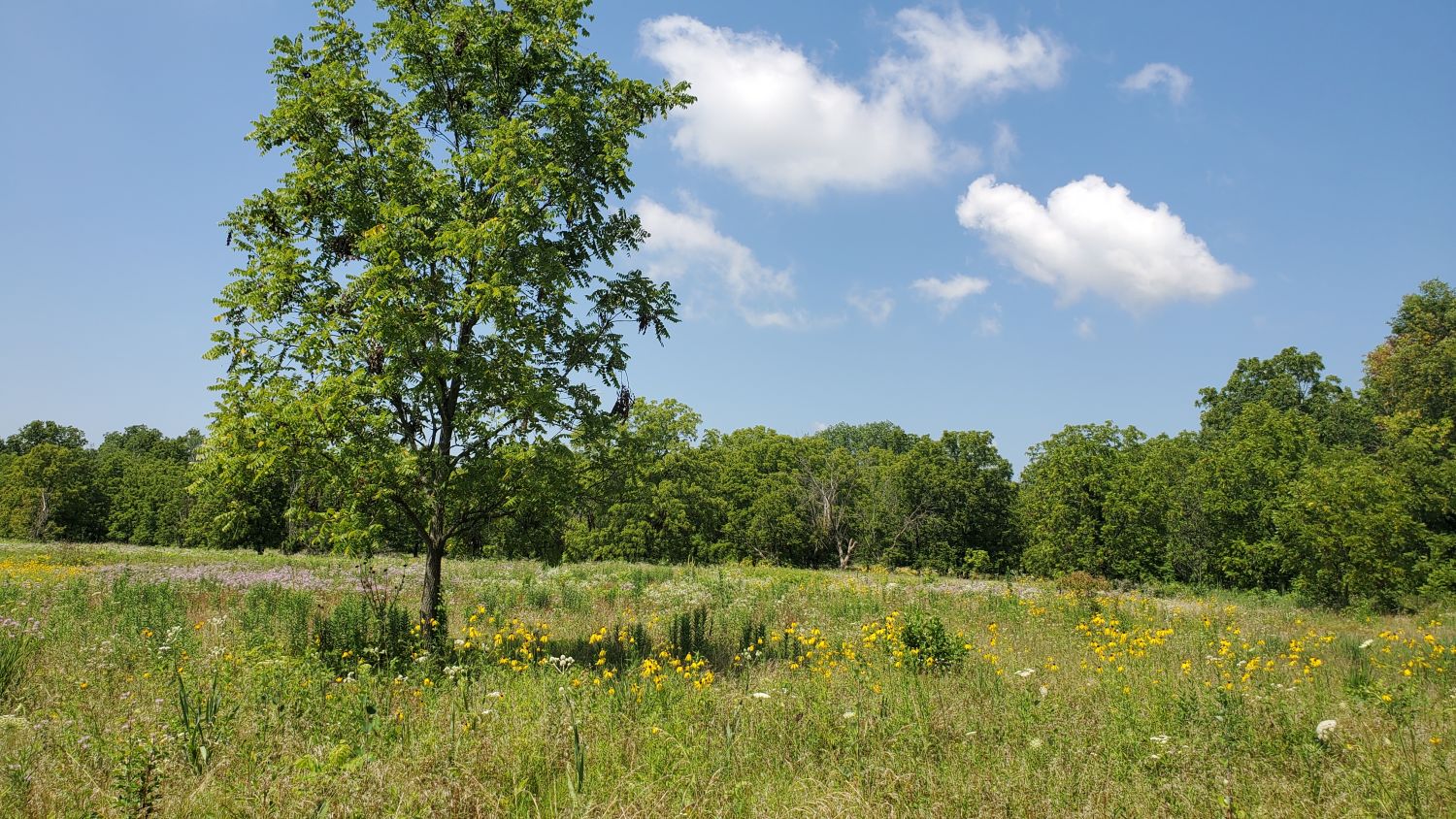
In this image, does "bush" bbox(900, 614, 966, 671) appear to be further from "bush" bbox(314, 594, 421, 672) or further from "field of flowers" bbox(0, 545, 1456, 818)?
"bush" bbox(314, 594, 421, 672)

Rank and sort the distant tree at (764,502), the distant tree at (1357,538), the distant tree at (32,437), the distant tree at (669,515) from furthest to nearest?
the distant tree at (32,437) → the distant tree at (764,502) → the distant tree at (669,515) → the distant tree at (1357,538)

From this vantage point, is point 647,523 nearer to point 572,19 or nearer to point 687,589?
point 687,589

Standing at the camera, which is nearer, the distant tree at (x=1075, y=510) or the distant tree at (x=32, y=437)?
the distant tree at (x=1075, y=510)

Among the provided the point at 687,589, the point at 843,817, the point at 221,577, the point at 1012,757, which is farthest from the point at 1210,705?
the point at 221,577

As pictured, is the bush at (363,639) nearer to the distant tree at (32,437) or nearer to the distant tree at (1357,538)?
the distant tree at (1357,538)

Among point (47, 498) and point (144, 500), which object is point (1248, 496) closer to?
point (144, 500)

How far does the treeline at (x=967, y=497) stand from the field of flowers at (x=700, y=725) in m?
1.84

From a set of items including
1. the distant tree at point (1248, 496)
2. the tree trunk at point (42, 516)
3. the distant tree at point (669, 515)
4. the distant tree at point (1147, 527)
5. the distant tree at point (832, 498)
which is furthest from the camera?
the tree trunk at point (42, 516)

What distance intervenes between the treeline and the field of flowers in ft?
6.03

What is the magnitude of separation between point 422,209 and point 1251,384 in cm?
6120

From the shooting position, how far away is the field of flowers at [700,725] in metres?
4.21

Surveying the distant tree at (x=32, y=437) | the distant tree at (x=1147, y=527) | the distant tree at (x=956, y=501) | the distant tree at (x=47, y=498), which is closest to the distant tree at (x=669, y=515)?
the distant tree at (x=956, y=501)

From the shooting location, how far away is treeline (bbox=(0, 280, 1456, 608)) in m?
8.92

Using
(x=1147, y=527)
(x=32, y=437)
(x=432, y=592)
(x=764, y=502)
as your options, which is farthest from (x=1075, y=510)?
(x=32, y=437)
